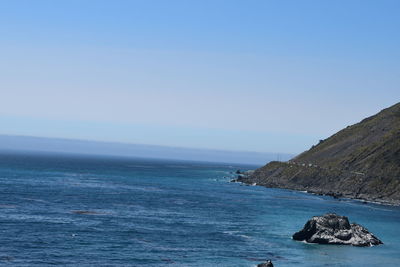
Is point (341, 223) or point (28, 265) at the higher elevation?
point (341, 223)

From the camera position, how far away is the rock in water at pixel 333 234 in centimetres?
9950

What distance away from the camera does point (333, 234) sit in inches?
3952

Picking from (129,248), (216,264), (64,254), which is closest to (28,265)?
(64,254)

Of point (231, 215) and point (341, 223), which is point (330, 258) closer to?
point (341, 223)

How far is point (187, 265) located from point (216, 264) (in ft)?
14.4

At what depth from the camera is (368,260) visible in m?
87.3

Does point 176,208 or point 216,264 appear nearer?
point 216,264

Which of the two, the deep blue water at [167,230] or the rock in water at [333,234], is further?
the rock in water at [333,234]

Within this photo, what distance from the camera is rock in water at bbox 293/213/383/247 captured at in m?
99.5

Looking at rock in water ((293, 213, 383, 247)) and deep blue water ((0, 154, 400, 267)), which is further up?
rock in water ((293, 213, 383, 247))

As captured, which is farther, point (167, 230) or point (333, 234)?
point (167, 230)

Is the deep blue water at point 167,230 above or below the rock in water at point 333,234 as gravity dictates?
below

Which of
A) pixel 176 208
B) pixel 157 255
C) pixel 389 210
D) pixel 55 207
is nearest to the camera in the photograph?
pixel 157 255

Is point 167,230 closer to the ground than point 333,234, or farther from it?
closer to the ground
